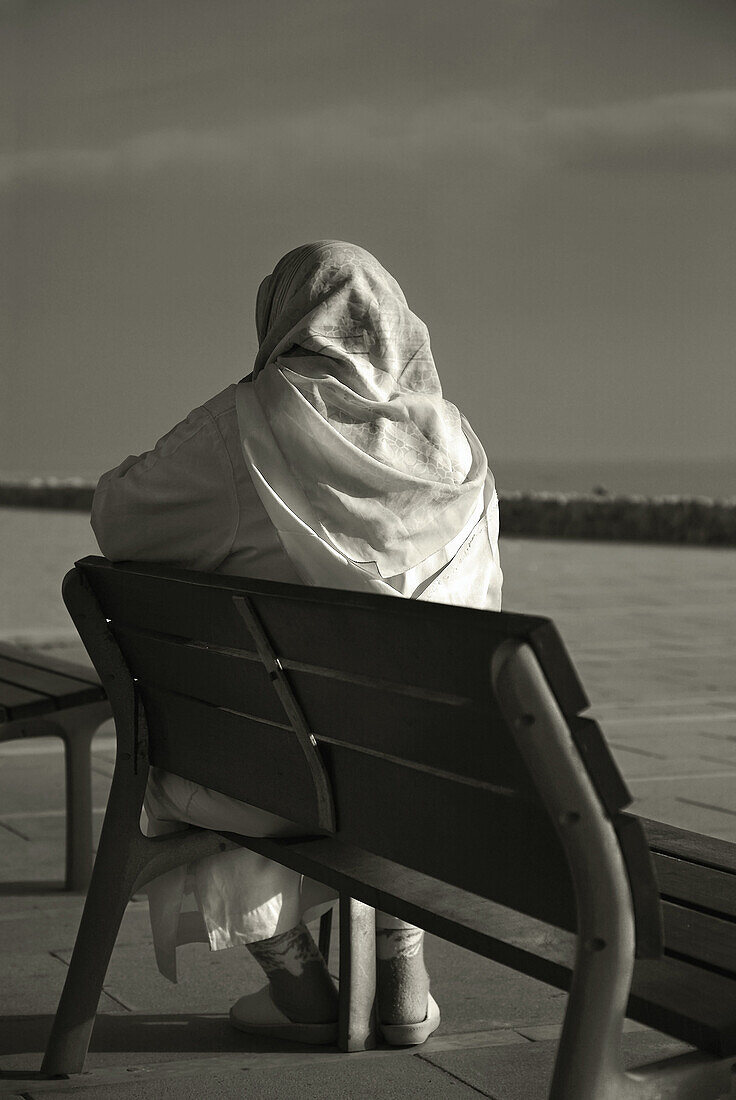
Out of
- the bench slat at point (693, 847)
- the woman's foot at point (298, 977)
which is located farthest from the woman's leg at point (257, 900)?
the bench slat at point (693, 847)

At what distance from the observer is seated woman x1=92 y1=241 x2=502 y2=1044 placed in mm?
2676

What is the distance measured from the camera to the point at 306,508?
2.68m

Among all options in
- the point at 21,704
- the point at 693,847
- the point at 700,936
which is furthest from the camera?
the point at 21,704

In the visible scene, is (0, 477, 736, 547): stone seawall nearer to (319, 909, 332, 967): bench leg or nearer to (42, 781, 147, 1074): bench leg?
(319, 909, 332, 967): bench leg

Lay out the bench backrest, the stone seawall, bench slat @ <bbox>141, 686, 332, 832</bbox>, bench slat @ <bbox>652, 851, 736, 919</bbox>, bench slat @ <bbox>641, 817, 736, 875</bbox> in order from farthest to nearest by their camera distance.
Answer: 1. the stone seawall
2. bench slat @ <bbox>141, 686, 332, 832</bbox>
3. bench slat @ <bbox>641, 817, 736, 875</bbox>
4. bench slat @ <bbox>652, 851, 736, 919</bbox>
5. the bench backrest

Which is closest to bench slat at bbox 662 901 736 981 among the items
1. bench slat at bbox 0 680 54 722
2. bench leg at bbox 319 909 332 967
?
bench leg at bbox 319 909 332 967

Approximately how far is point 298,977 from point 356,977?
17 cm

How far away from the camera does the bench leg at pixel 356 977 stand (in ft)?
9.00

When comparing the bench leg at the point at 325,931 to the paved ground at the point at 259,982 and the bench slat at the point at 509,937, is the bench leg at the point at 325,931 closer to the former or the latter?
the paved ground at the point at 259,982

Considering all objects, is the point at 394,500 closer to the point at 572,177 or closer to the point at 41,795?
the point at 41,795

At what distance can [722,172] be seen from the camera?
5925cm

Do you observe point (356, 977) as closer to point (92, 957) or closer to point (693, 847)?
point (92, 957)

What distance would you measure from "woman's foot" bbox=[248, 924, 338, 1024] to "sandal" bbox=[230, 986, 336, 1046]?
2cm

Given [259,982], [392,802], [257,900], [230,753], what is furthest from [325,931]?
[392,802]
